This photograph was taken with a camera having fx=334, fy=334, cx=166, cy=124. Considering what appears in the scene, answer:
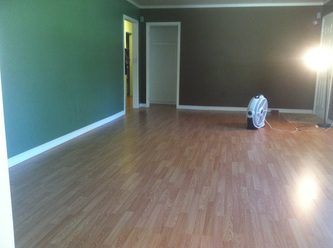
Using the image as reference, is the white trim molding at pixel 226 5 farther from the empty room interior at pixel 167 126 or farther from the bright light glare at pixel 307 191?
the bright light glare at pixel 307 191

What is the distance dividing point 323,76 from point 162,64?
12.5 ft

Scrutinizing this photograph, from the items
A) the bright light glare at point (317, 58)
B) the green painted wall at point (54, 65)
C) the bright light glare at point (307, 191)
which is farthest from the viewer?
the bright light glare at point (317, 58)

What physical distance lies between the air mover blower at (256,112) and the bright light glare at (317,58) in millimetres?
2121

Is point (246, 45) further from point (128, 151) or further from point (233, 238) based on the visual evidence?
point (233, 238)

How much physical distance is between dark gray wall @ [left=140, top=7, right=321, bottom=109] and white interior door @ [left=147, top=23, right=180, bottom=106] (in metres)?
0.40

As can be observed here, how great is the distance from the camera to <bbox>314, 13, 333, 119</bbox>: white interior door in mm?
6711

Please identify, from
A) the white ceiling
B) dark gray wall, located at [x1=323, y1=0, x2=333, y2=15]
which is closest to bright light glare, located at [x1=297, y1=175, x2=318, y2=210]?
dark gray wall, located at [x1=323, y1=0, x2=333, y2=15]

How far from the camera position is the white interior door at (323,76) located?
671 centimetres

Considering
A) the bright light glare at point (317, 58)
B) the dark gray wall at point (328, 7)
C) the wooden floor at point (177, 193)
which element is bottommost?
the wooden floor at point (177, 193)

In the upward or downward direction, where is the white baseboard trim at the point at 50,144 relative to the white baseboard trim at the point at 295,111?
downward

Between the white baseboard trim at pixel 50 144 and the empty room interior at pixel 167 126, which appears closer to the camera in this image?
the empty room interior at pixel 167 126

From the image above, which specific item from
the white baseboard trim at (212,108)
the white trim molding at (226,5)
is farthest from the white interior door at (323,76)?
the white baseboard trim at (212,108)

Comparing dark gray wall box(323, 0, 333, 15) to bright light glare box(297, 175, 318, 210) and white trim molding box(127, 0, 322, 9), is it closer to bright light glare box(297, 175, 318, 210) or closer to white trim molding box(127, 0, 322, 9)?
white trim molding box(127, 0, 322, 9)

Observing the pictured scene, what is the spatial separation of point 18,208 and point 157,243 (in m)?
1.21
